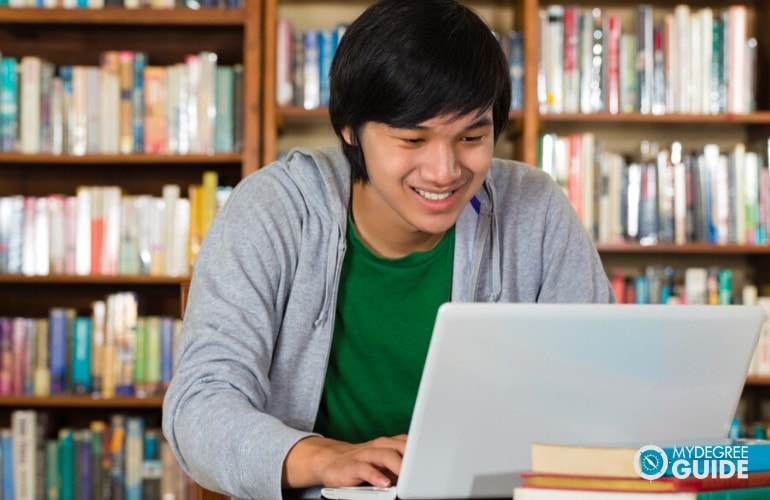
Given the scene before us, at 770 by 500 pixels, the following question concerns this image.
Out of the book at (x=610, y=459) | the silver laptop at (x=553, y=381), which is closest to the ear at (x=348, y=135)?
the silver laptop at (x=553, y=381)

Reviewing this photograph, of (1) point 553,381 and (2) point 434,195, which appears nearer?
(1) point 553,381

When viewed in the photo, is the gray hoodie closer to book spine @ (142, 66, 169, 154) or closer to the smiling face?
the smiling face

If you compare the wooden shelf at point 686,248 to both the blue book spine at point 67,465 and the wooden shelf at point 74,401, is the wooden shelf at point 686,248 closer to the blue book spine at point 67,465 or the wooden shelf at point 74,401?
the wooden shelf at point 74,401

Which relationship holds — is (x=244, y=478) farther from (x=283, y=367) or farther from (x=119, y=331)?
(x=119, y=331)

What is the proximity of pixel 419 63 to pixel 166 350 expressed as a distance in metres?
1.81

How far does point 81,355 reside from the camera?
9.33 ft

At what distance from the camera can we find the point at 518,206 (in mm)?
1547

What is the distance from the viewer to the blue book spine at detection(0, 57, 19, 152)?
2.84m

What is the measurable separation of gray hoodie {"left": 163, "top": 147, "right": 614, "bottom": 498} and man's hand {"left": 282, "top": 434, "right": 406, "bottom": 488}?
0.05ft

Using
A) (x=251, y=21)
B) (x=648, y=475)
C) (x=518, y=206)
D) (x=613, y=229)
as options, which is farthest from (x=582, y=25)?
(x=648, y=475)

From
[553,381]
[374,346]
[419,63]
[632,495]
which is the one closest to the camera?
[632,495]

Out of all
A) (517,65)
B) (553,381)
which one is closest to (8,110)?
(517,65)

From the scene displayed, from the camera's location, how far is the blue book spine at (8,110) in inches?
112

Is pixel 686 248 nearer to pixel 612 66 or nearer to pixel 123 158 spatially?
pixel 612 66
